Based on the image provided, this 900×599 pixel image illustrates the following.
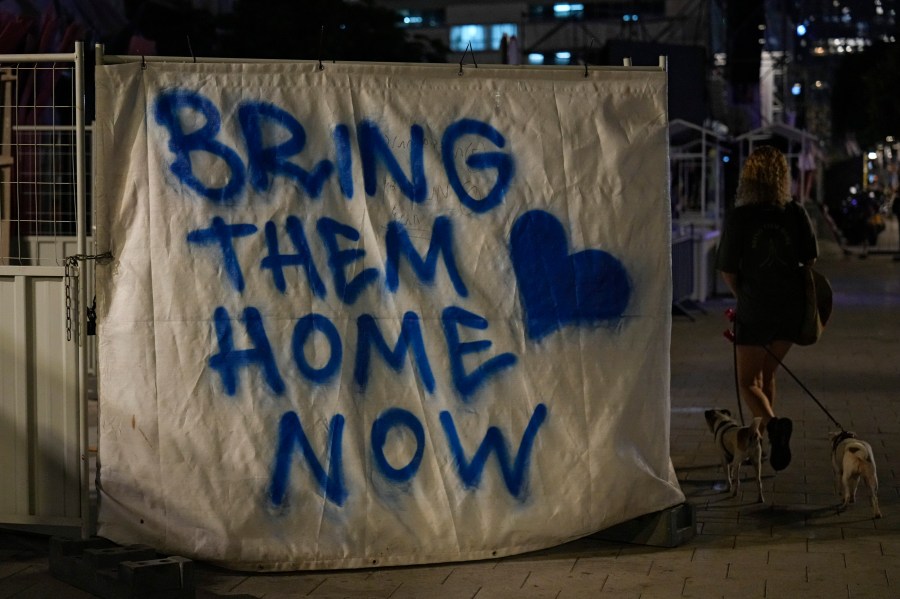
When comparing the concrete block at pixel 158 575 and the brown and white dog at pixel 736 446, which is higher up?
the brown and white dog at pixel 736 446

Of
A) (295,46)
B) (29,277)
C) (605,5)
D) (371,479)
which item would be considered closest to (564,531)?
(371,479)

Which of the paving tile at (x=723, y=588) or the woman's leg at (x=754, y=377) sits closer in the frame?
the paving tile at (x=723, y=588)

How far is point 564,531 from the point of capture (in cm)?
618

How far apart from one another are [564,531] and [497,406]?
66cm

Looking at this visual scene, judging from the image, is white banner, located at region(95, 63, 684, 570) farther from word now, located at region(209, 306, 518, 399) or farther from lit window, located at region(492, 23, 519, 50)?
lit window, located at region(492, 23, 519, 50)

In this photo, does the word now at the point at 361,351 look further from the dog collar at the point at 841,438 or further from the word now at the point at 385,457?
the dog collar at the point at 841,438

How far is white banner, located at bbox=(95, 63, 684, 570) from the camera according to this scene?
5828 millimetres

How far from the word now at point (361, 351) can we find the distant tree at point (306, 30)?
2387 cm

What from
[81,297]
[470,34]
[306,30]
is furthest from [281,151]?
[470,34]

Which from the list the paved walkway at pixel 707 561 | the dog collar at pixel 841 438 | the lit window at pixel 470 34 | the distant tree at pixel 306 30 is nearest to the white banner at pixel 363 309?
the paved walkway at pixel 707 561

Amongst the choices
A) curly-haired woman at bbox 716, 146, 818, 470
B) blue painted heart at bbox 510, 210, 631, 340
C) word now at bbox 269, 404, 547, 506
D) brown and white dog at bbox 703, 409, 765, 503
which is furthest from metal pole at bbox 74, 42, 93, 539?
curly-haired woman at bbox 716, 146, 818, 470

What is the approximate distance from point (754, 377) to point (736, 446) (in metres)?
0.80

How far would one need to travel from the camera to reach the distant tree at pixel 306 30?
101 ft

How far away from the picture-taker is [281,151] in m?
5.86
